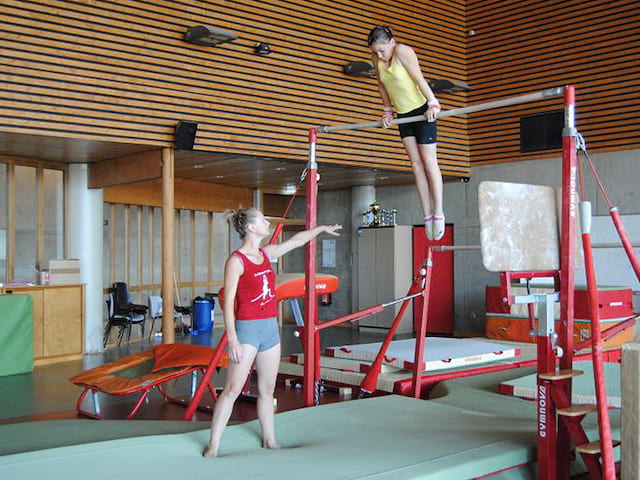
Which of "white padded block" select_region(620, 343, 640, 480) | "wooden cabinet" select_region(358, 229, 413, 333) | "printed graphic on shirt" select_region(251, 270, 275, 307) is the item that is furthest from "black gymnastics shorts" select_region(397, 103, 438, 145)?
"wooden cabinet" select_region(358, 229, 413, 333)

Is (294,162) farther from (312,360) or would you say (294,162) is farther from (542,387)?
(542,387)

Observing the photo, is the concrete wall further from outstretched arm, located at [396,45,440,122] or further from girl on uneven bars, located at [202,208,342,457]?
girl on uneven bars, located at [202,208,342,457]

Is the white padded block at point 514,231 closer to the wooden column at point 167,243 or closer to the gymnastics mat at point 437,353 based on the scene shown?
the gymnastics mat at point 437,353


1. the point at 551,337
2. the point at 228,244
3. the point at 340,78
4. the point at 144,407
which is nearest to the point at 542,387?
the point at 551,337

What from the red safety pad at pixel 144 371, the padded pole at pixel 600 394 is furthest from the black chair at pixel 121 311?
the padded pole at pixel 600 394

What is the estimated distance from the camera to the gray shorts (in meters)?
3.64

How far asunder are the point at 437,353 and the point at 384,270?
6.84 metres

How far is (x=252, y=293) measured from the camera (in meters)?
3.67

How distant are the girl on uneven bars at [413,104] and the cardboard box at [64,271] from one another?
6.75 metres

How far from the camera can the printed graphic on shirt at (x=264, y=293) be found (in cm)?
368

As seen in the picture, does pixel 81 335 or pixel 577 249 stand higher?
pixel 577 249

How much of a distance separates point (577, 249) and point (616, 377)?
1942 mm

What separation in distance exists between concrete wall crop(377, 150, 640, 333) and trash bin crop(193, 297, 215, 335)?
182 inches

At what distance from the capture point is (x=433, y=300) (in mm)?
14266
